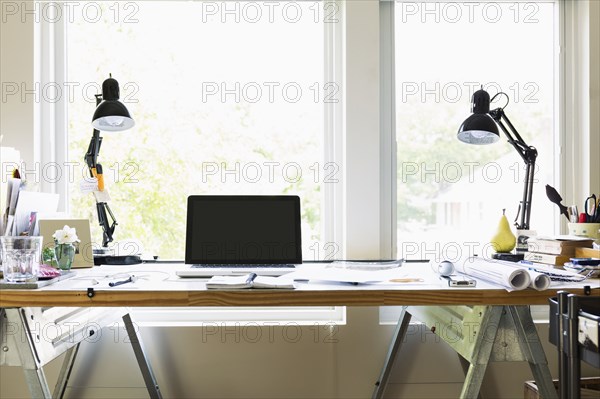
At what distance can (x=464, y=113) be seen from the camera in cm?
254

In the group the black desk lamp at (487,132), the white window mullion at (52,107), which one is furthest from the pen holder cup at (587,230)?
the white window mullion at (52,107)

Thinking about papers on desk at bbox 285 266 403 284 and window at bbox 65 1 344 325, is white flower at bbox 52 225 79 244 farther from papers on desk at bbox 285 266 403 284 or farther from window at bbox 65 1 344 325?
papers on desk at bbox 285 266 403 284

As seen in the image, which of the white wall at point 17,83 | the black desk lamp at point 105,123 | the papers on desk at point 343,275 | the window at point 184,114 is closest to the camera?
the papers on desk at point 343,275

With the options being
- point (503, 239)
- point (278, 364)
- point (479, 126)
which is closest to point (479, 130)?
point (479, 126)

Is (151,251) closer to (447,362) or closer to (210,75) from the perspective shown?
(210,75)

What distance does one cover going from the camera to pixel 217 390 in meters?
2.37

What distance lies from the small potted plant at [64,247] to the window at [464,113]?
141 centimetres

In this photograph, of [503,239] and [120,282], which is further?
[503,239]

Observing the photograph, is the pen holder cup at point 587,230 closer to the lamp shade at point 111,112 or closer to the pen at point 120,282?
the pen at point 120,282

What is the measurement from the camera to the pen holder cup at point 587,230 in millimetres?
2035

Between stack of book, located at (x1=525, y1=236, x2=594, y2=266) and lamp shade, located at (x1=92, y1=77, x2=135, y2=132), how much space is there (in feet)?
5.28

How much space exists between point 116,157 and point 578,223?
197 cm

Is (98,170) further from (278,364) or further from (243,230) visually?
(278,364)

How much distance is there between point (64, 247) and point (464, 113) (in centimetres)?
181
